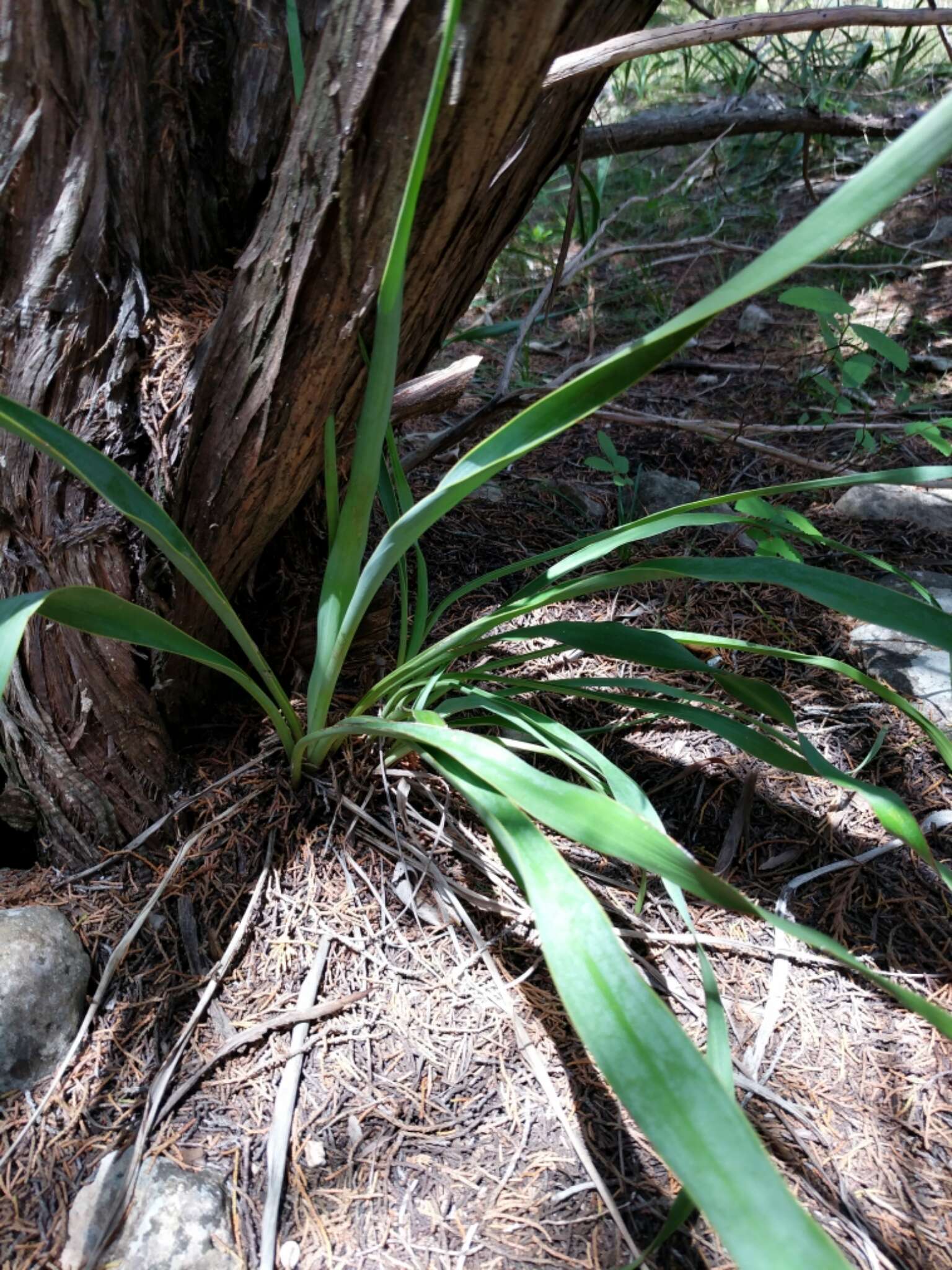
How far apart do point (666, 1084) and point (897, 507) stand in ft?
5.38

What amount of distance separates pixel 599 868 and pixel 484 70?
3.16ft

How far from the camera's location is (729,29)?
2.72 feet

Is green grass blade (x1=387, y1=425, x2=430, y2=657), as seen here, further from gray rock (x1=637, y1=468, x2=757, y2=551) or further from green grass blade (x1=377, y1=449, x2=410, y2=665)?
gray rock (x1=637, y1=468, x2=757, y2=551)

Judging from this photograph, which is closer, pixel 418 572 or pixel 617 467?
pixel 418 572

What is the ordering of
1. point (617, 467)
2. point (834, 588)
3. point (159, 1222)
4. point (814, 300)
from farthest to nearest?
point (617, 467)
point (814, 300)
point (834, 588)
point (159, 1222)

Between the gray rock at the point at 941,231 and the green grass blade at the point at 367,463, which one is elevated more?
the gray rock at the point at 941,231

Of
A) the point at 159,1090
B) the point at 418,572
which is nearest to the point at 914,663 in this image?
the point at 418,572

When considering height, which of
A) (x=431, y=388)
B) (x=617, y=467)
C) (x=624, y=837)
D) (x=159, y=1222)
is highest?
(x=431, y=388)

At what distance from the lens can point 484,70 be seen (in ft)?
2.53

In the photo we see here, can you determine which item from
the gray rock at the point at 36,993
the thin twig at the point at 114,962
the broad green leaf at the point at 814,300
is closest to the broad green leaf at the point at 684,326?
the thin twig at the point at 114,962

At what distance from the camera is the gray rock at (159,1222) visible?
777mm

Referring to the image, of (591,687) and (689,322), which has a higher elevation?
(689,322)

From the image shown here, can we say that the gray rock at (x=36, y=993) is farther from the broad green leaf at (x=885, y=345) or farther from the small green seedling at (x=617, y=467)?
the broad green leaf at (x=885, y=345)

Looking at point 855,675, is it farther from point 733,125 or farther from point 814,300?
point 733,125
